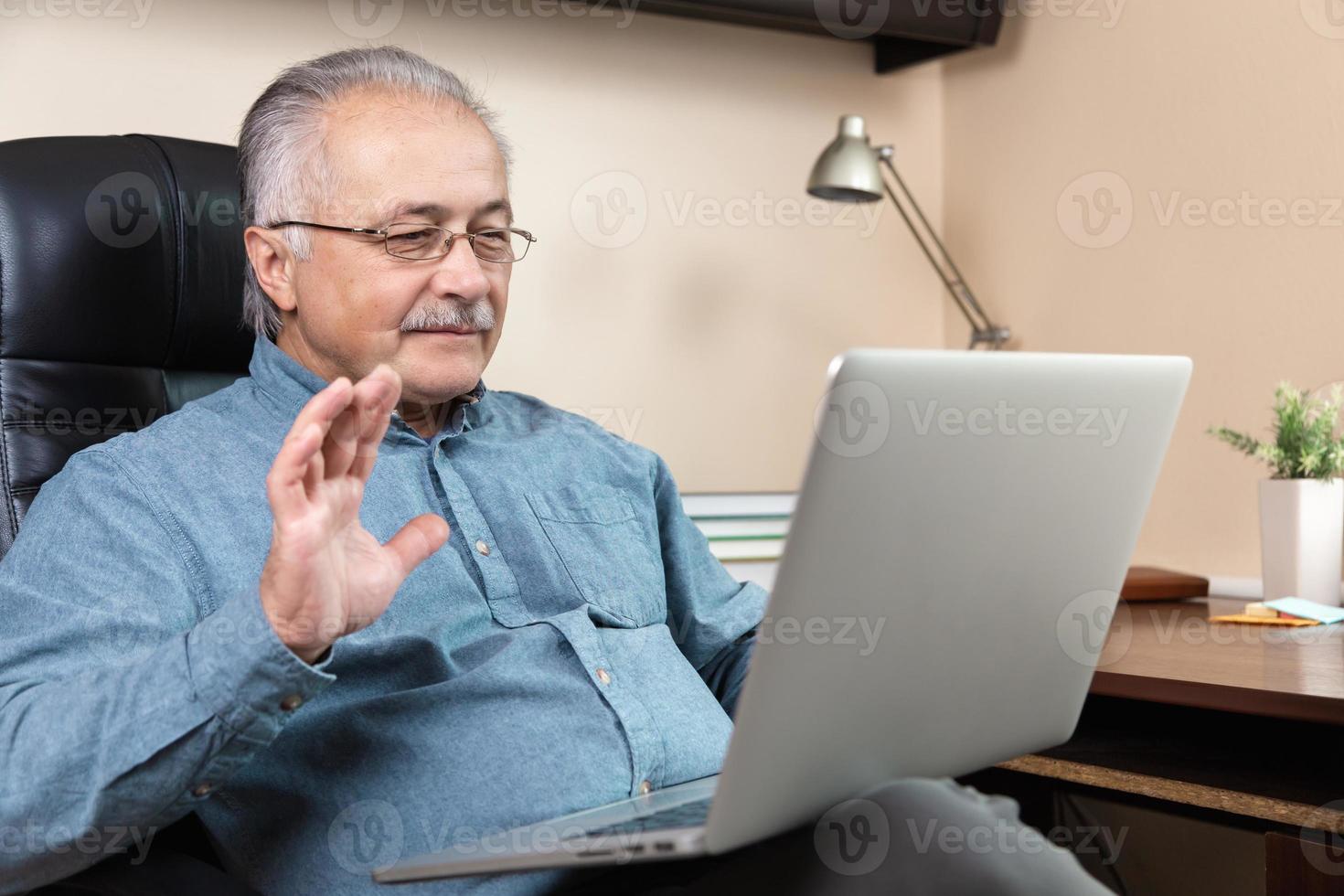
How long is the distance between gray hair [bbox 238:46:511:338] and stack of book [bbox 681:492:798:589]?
41.1 inches

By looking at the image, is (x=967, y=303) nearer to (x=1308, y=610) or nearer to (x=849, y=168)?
(x=849, y=168)

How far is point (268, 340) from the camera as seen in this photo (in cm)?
133

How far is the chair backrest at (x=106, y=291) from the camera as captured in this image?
127 cm

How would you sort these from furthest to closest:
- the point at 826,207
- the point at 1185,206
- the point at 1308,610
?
the point at 826,207 < the point at 1185,206 < the point at 1308,610

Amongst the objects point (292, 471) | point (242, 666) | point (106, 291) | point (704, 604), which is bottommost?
point (704, 604)

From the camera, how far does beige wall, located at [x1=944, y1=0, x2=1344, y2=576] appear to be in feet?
6.22

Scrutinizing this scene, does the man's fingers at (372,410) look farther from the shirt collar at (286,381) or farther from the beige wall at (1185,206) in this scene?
the beige wall at (1185,206)

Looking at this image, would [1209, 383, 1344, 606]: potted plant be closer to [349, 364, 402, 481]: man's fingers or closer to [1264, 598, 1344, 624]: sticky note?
[1264, 598, 1344, 624]: sticky note

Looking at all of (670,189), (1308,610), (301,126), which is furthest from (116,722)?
(670,189)

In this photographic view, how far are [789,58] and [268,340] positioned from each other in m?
1.44

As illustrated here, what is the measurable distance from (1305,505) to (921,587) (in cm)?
107

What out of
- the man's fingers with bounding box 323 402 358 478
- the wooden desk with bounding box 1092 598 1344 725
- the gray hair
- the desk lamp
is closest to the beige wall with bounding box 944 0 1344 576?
the desk lamp

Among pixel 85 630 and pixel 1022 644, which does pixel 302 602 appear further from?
pixel 1022 644

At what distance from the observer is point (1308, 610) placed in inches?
62.2
